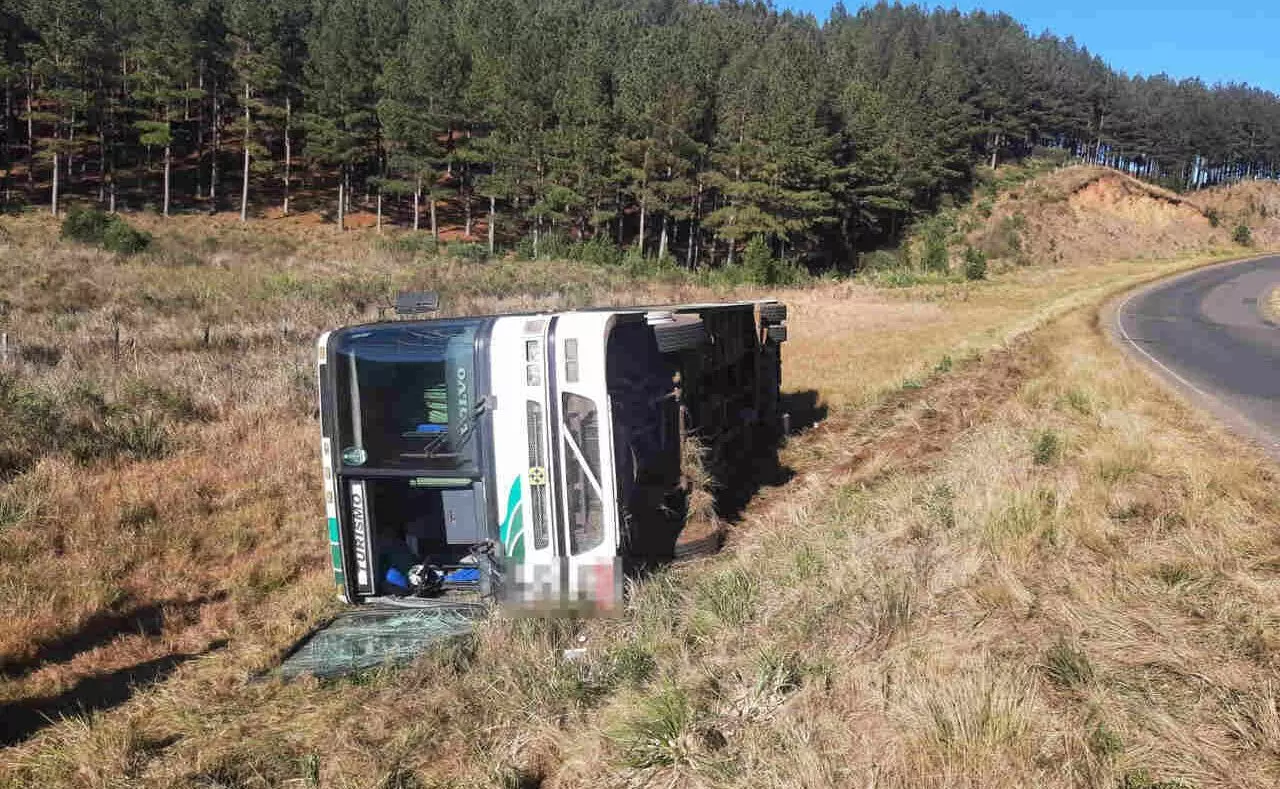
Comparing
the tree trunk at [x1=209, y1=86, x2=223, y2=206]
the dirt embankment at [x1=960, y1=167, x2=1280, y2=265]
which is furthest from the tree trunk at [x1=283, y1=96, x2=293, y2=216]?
the dirt embankment at [x1=960, y1=167, x2=1280, y2=265]

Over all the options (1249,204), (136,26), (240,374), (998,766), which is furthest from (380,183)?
(1249,204)

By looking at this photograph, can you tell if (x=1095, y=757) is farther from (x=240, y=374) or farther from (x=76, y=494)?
(x=240, y=374)

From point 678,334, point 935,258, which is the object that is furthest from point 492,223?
point 678,334

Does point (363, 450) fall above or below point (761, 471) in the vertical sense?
above

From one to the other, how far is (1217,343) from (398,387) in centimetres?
1772

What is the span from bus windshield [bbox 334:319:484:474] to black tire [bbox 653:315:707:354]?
143cm

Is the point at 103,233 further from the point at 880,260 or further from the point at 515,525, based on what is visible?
the point at 880,260

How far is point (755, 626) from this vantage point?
484 centimetres

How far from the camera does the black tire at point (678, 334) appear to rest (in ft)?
21.1

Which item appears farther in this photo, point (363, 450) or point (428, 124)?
point (428, 124)

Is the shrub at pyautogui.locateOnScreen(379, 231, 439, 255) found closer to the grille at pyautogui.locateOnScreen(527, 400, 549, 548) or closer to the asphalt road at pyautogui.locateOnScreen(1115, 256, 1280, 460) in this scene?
the asphalt road at pyautogui.locateOnScreen(1115, 256, 1280, 460)

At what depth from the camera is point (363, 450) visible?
6.29 metres

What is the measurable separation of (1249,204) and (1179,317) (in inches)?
2394

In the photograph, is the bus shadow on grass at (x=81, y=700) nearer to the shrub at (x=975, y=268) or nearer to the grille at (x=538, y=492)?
the grille at (x=538, y=492)
